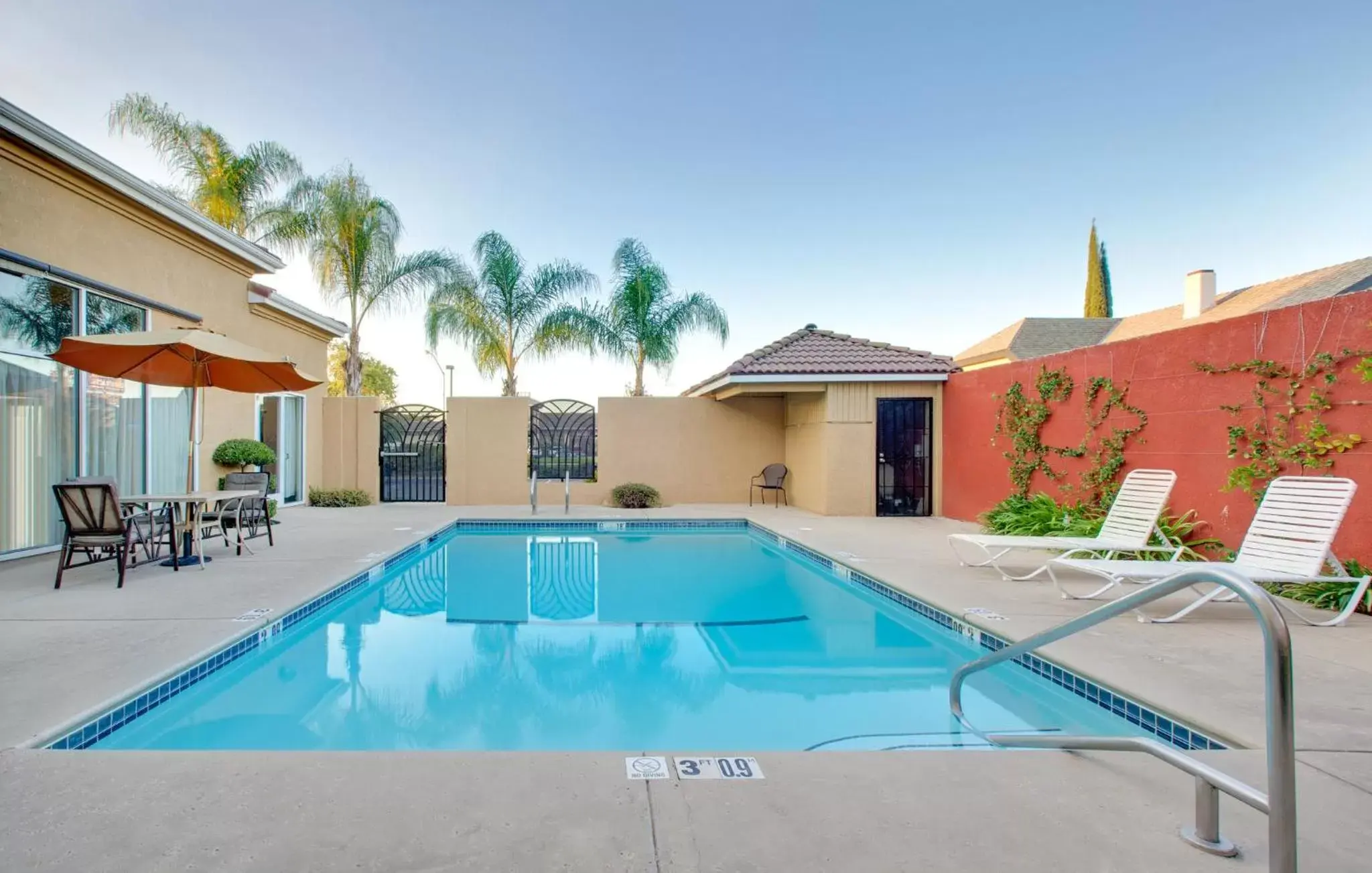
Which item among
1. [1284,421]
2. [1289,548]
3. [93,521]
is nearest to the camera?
[1289,548]

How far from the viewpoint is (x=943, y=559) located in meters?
7.24

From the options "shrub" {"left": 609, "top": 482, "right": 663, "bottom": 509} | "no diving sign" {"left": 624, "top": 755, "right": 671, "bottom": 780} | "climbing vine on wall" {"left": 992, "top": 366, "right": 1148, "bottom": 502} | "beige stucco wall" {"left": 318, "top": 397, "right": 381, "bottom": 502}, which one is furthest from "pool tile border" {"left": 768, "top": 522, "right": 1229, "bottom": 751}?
"beige stucco wall" {"left": 318, "top": 397, "right": 381, "bottom": 502}

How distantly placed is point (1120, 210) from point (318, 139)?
765 inches

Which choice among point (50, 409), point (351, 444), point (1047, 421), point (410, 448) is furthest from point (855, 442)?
point (50, 409)

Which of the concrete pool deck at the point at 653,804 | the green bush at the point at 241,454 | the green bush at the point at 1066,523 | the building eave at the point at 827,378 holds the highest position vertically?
the building eave at the point at 827,378

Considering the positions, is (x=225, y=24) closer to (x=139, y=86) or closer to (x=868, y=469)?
(x=139, y=86)

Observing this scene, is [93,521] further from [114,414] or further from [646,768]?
[646,768]

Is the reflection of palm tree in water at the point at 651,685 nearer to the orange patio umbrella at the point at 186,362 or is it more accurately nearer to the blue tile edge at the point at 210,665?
the blue tile edge at the point at 210,665

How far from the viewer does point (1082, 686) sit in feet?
12.0

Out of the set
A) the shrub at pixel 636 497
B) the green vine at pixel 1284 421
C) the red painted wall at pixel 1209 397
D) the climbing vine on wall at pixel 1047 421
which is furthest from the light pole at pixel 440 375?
the green vine at pixel 1284 421

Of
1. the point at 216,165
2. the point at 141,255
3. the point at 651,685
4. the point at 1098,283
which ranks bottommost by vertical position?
the point at 651,685

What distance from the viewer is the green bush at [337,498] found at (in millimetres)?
12930

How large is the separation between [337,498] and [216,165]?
9180mm

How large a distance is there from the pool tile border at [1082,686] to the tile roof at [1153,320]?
11495mm
